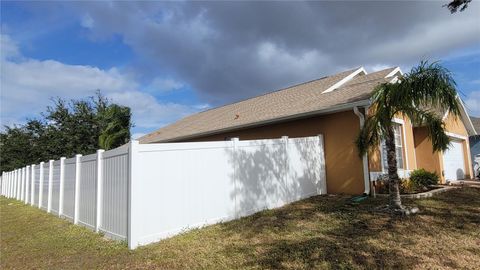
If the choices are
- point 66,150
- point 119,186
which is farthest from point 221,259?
point 66,150

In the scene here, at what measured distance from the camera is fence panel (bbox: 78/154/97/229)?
8945 mm

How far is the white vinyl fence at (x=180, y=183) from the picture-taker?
7039mm

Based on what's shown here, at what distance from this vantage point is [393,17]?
12.7 m

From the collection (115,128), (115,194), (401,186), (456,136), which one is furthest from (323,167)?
(115,128)

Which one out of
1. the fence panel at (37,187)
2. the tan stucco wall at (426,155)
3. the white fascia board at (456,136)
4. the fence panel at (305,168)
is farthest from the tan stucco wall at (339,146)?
the fence panel at (37,187)

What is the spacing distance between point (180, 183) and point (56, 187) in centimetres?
752

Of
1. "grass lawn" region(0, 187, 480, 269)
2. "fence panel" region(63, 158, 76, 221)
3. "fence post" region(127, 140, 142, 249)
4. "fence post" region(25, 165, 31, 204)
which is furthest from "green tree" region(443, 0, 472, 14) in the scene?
"fence post" region(25, 165, 31, 204)

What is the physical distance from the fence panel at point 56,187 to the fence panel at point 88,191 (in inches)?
123

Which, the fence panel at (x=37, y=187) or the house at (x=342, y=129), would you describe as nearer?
the house at (x=342, y=129)

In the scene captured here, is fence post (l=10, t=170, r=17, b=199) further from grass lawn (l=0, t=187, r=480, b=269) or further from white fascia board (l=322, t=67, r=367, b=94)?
white fascia board (l=322, t=67, r=367, b=94)

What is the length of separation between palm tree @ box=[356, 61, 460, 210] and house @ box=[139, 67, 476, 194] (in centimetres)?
163

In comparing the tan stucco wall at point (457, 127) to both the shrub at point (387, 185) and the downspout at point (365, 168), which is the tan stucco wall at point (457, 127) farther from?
the downspout at point (365, 168)

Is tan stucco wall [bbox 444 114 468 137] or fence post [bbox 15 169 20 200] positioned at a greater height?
tan stucco wall [bbox 444 114 468 137]

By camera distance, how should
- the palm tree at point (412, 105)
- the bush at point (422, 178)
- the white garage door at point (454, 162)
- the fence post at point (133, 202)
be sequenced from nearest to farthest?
the fence post at point (133, 202) < the palm tree at point (412, 105) < the bush at point (422, 178) < the white garage door at point (454, 162)
